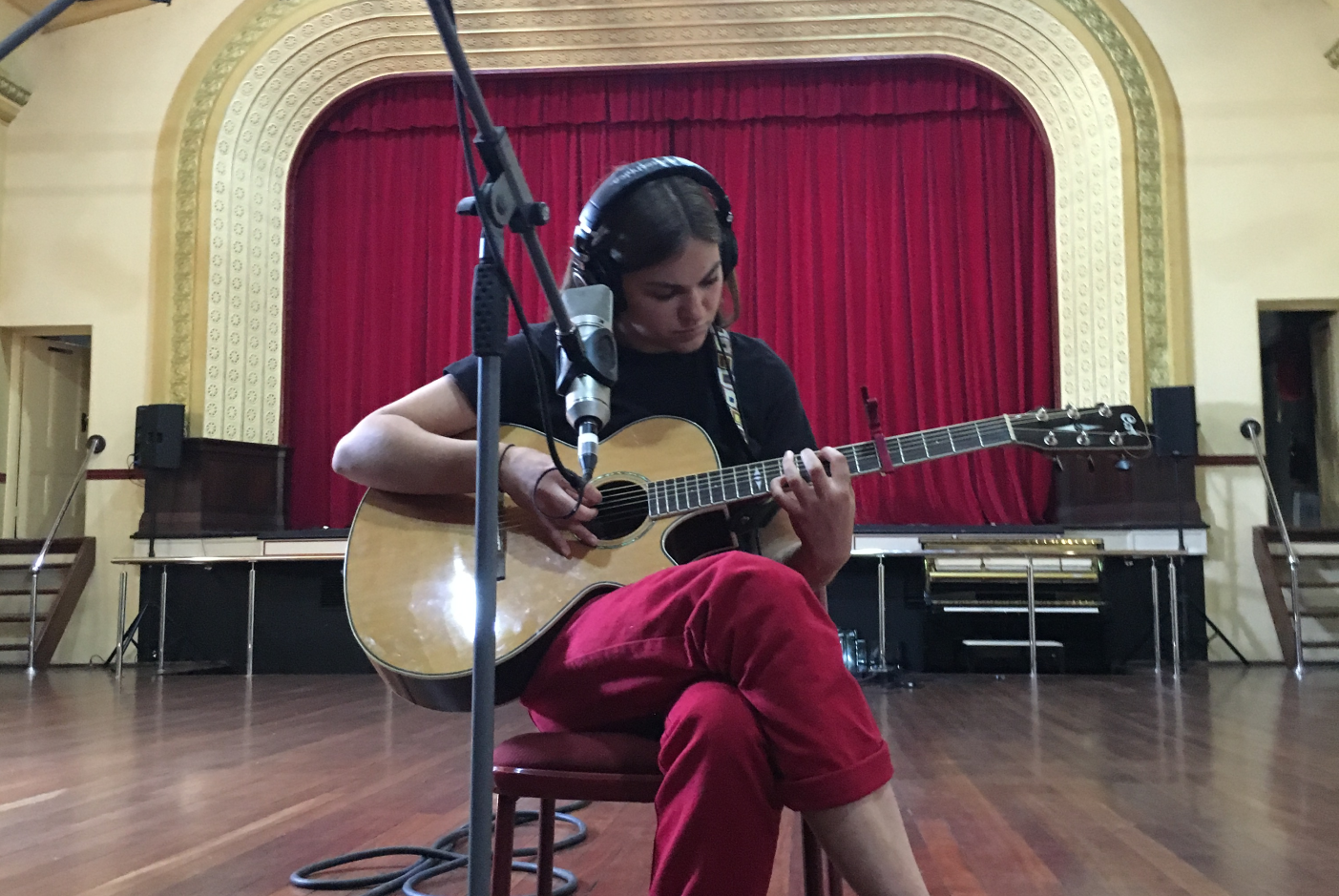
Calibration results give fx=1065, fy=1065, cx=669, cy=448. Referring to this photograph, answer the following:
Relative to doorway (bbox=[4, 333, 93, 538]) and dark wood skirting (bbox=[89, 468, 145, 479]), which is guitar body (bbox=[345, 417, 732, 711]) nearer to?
dark wood skirting (bbox=[89, 468, 145, 479])

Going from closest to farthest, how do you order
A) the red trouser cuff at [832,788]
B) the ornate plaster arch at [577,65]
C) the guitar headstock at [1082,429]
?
the red trouser cuff at [832,788]
the guitar headstock at [1082,429]
the ornate plaster arch at [577,65]

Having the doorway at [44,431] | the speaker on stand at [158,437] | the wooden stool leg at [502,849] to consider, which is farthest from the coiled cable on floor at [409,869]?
the doorway at [44,431]

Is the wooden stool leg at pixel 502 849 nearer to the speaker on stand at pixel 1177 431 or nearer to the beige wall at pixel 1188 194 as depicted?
the speaker on stand at pixel 1177 431

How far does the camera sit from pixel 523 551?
1.36 metres

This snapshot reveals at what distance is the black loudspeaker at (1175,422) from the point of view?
18.6 feet

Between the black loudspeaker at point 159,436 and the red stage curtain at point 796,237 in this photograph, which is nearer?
the black loudspeaker at point 159,436

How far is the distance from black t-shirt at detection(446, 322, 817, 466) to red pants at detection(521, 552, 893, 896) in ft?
1.61

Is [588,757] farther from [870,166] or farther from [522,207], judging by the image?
[870,166]

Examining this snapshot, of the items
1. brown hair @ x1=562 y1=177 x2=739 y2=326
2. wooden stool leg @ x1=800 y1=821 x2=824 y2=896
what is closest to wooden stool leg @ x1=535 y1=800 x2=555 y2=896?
wooden stool leg @ x1=800 y1=821 x2=824 y2=896

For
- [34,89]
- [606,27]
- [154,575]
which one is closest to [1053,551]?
[606,27]

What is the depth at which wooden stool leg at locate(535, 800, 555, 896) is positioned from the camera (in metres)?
1.39

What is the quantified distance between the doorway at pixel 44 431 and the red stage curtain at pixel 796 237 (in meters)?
1.61

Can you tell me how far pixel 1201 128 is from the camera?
20.4 ft

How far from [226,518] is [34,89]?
3.07 metres
